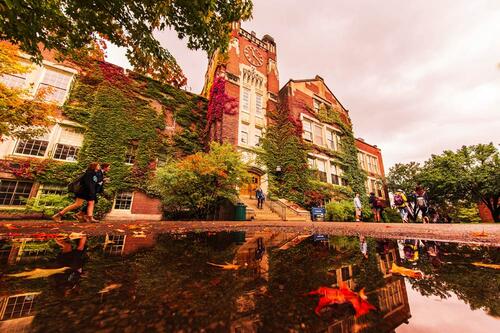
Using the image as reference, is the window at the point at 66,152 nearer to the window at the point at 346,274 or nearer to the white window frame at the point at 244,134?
the white window frame at the point at 244,134

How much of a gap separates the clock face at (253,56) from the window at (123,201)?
15.8 m

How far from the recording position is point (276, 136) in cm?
1859

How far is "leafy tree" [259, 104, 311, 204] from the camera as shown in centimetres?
1697

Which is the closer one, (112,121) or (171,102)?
(112,121)

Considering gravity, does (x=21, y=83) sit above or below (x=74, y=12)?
above

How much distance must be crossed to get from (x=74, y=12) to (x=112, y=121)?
10797 millimetres

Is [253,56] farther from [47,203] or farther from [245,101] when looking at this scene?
[47,203]

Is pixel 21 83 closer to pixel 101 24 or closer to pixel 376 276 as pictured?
pixel 101 24

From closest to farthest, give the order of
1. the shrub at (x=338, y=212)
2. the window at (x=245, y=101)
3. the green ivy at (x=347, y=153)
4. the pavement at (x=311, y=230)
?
the pavement at (x=311, y=230) → the shrub at (x=338, y=212) → the window at (x=245, y=101) → the green ivy at (x=347, y=153)

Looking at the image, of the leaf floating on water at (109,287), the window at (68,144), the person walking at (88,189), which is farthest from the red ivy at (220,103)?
the leaf floating on water at (109,287)

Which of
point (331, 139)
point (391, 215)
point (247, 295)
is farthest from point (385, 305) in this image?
point (391, 215)

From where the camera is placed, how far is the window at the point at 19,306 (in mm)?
771

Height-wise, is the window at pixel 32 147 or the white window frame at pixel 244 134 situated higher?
the white window frame at pixel 244 134

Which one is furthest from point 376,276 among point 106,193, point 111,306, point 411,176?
point 411,176
